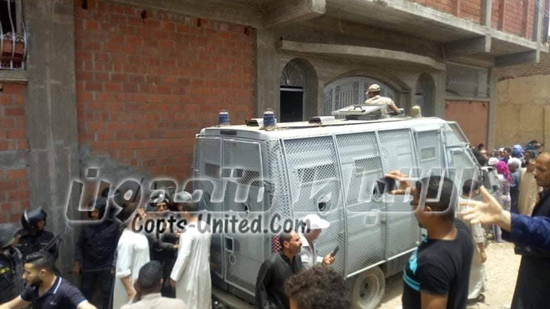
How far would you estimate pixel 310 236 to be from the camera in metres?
3.42

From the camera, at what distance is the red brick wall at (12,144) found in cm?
424

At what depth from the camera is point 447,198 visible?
224cm

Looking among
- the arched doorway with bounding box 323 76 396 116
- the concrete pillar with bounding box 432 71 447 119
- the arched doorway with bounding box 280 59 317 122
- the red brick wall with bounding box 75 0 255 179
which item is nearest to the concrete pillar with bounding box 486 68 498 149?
the concrete pillar with bounding box 432 71 447 119

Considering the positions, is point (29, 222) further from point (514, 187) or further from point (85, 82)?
point (514, 187)

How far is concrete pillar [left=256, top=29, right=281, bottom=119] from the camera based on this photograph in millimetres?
6488

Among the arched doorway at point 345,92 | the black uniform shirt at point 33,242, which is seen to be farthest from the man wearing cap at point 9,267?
the arched doorway at point 345,92

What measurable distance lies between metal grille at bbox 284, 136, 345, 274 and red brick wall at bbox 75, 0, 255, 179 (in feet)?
8.51

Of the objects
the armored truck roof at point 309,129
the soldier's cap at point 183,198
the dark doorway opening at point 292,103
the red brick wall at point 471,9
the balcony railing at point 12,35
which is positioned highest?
the red brick wall at point 471,9

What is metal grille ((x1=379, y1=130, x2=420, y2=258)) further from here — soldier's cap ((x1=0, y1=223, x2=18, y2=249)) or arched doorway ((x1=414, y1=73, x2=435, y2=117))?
arched doorway ((x1=414, y1=73, x2=435, y2=117))

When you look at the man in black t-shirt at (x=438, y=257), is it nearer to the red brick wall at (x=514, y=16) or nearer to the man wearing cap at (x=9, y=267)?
the man wearing cap at (x=9, y=267)

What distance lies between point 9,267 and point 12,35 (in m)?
2.50

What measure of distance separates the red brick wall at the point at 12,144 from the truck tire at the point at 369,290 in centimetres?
385

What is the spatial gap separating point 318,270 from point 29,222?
128 inches

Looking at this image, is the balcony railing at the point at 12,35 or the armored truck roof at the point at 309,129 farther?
the balcony railing at the point at 12,35
